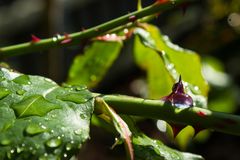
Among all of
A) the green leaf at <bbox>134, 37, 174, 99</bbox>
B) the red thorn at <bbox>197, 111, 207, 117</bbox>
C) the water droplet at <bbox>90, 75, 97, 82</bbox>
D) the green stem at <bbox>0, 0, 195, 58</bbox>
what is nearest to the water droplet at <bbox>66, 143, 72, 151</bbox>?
the red thorn at <bbox>197, 111, 207, 117</bbox>

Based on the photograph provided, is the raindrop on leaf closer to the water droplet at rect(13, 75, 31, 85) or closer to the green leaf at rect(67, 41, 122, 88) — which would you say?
the water droplet at rect(13, 75, 31, 85)

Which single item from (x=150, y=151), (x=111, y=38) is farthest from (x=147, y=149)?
(x=111, y=38)

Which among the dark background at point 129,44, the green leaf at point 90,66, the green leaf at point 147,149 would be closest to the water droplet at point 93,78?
the green leaf at point 90,66

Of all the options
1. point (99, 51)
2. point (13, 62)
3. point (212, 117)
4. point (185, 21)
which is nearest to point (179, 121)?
point (212, 117)

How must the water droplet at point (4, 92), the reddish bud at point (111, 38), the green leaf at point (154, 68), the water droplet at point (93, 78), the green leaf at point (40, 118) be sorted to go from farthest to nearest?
the water droplet at point (93, 78), the green leaf at point (154, 68), the reddish bud at point (111, 38), the water droplet at point (4, 92), the green leaf at point (40, 118)

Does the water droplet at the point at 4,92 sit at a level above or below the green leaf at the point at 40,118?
above

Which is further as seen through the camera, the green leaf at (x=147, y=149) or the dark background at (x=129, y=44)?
the dark background at (x=129, y=44)

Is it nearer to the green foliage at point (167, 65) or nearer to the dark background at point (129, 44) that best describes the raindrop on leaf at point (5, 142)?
the green foliage at point (167, 65)

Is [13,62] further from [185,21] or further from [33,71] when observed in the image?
[185,21]
